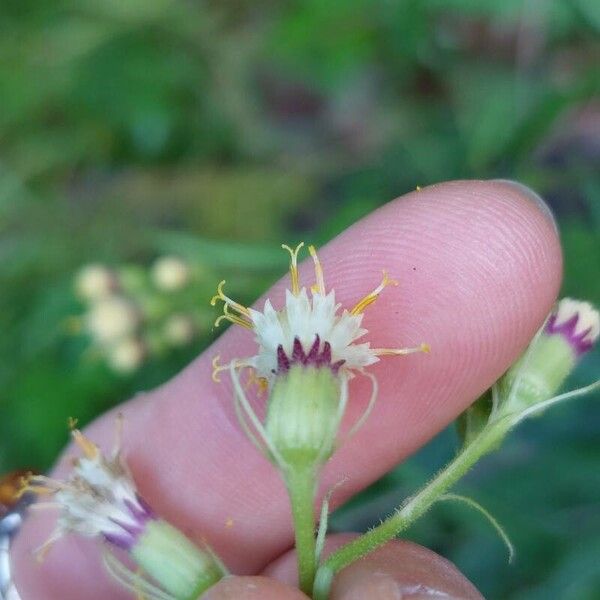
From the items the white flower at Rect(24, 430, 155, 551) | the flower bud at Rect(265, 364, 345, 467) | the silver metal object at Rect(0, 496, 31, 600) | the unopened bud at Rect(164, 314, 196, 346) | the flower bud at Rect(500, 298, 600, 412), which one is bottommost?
the silver metal object at Rect(0, 496, 31, 600)

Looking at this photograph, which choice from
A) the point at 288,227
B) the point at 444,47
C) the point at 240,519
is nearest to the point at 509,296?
the point at 240,519

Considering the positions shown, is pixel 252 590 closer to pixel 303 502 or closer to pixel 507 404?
pixel 303 502

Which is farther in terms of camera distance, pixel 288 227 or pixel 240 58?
pixel 240 58

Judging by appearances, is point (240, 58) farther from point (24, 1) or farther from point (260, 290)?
point (260, 290)

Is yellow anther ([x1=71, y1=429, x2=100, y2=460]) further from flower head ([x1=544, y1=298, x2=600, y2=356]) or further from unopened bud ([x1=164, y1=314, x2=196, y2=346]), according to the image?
flower head ([x1=544, y1=298, x2=600, y2=356])

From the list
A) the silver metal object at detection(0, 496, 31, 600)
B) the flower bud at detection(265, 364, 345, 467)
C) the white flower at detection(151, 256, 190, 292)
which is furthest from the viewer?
the white flower at detection(151, 256, 190, 292)

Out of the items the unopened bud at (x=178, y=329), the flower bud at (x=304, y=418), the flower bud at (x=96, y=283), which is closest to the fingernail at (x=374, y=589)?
the flower bud at (x=304, y=418)

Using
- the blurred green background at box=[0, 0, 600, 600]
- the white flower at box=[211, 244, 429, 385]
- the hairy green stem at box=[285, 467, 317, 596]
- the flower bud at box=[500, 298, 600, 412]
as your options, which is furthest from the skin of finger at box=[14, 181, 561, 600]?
the blurred green background at box=[0, 0, 600, 600]
